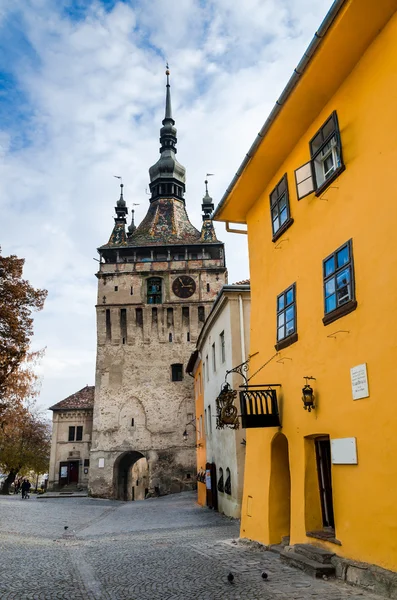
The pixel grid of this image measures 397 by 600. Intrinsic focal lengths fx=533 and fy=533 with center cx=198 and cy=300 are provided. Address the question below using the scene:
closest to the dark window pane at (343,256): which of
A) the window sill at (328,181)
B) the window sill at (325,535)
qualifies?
the window sill at (328,181)

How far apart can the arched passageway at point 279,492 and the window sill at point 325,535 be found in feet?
5.22

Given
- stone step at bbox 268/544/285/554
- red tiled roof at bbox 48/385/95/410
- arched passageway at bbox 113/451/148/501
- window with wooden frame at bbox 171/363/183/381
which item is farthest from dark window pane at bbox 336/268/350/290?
red tiled roof at bbox 48/385/95/410

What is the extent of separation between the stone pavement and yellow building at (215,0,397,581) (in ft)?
2.46

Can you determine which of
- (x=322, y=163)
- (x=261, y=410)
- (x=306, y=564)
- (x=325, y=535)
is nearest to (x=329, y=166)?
(x=322, y=163)

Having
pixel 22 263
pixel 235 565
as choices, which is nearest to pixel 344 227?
pixel 235 565

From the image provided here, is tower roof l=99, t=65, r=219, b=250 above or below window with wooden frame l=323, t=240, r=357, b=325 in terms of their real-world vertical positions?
above

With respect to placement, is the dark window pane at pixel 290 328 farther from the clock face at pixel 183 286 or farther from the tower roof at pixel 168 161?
the tower roof at pixel 168 161

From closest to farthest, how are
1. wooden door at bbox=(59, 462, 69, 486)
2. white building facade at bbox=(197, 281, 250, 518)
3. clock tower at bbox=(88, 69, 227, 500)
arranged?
white building facade at bbox=(197, 281, 250, 518)
clock tower at bbox=(88, 69, 227, 500)
wooden door at bbox=(59, 462, 69, 486)

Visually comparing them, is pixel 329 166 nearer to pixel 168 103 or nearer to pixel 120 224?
pixel 120 224

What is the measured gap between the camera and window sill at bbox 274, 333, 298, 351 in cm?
905

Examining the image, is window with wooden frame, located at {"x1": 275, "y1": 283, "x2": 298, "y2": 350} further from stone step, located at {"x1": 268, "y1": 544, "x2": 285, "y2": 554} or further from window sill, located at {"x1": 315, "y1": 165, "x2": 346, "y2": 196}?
stone step, located at {"x1": 268, "y1": 544, "x2": 285, "y2": 554}

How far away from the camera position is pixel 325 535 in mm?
7645

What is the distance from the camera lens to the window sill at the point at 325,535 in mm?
7230

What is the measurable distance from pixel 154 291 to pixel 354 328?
3811 cm
